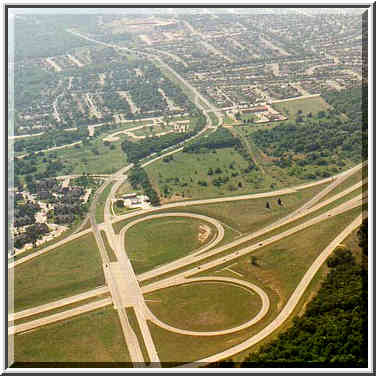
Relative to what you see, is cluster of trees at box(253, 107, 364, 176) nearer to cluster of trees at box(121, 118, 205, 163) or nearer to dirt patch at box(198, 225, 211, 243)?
cluster of trees at box(121, 118, 205, 163)

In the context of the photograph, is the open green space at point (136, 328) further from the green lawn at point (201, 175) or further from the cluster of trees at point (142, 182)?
the green lawn at point (201, 175)

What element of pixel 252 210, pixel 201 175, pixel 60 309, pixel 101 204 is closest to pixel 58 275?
pixel 60 309

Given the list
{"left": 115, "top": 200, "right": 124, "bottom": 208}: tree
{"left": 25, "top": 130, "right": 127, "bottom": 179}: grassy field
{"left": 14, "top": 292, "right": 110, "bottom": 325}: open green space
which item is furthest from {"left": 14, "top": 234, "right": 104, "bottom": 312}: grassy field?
{"left": 25, "top": 130, "right": 127, "bottom": 179}: grassy field

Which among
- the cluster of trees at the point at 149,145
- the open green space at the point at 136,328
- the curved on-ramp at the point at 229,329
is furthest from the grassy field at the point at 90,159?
the open green space at the point at 136,328

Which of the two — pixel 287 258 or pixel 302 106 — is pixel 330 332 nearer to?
pixel 287 258

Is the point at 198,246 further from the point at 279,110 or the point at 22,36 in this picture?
the point at 22,36

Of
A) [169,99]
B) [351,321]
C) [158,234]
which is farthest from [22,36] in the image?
[351,321]
